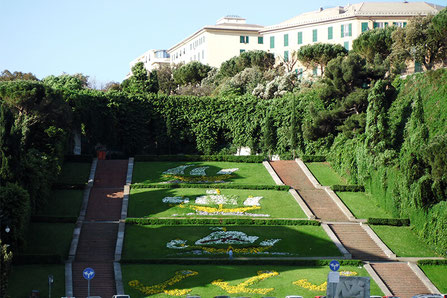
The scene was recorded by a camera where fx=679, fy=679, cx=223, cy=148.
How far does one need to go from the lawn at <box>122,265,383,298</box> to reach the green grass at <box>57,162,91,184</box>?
20.4m

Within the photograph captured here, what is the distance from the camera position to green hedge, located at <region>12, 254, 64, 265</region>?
44562 mm

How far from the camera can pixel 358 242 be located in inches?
2056

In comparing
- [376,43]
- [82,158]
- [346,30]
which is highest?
[346,30]

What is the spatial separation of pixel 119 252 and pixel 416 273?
67.9 feet

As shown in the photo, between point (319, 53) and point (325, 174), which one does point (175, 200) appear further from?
point (319, 53)

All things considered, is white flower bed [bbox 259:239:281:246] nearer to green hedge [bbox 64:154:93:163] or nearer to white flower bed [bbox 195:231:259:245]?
white flower bed [bbox 195:231:259:245]

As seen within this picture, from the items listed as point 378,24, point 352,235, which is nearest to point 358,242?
point 352,235

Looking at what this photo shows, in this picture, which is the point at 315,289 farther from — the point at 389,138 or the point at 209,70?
the point at 209,70

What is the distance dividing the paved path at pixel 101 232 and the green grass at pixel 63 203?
107 cm

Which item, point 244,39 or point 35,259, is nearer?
point 35,259

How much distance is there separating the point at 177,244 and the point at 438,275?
1851cm

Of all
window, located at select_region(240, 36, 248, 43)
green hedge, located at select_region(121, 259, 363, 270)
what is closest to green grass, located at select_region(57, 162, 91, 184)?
green hedge, located at select_region(121, 259, 363, 270)

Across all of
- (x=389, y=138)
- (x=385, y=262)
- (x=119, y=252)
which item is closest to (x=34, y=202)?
(x=119, y=252)

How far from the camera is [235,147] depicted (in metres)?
79.9
